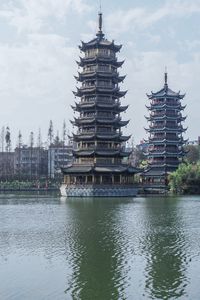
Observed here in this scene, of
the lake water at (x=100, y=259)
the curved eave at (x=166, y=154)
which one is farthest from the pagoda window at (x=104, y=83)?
the lake water at (x=100, y=259)

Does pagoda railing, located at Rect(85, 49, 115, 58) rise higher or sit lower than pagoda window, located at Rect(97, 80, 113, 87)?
higher

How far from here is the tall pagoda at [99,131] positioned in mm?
81375

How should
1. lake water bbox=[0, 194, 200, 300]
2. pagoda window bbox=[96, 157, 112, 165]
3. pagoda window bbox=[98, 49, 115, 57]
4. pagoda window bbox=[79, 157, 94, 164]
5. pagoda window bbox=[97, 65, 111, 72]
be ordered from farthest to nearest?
1. pagoda window bbox=[98, 49, 115, 57]
2. pagoda window bbox=[97, 65, 111, 72]
3. pagoda window bbox=[79, 157, 94, 164]
4. pagoda window bbox=[96, 157, 112, 165]
5. lake water bbox=[0, 194, 200, 300]

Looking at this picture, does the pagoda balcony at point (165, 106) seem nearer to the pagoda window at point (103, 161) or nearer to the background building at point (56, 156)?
the pagoda window at point (103, 161)

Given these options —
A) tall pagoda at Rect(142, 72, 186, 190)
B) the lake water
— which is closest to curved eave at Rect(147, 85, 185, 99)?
tall pagoda at Rect(142, 72, 186, 190)

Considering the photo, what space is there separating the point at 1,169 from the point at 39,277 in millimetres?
119607

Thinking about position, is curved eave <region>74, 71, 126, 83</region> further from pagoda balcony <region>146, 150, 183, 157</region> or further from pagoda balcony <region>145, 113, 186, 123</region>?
pagoda balcony <region>146, 150, 183, 157</region>

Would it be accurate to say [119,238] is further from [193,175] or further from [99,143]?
[193,175]

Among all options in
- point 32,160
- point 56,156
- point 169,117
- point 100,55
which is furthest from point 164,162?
point 32,160

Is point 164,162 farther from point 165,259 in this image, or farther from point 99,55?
point 165,259

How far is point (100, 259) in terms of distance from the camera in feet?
82.5

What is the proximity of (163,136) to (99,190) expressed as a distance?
28.0 m

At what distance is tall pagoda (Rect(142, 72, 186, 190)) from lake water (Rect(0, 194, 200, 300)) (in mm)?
57636

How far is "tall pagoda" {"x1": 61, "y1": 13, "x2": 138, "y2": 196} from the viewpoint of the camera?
81.4 m
